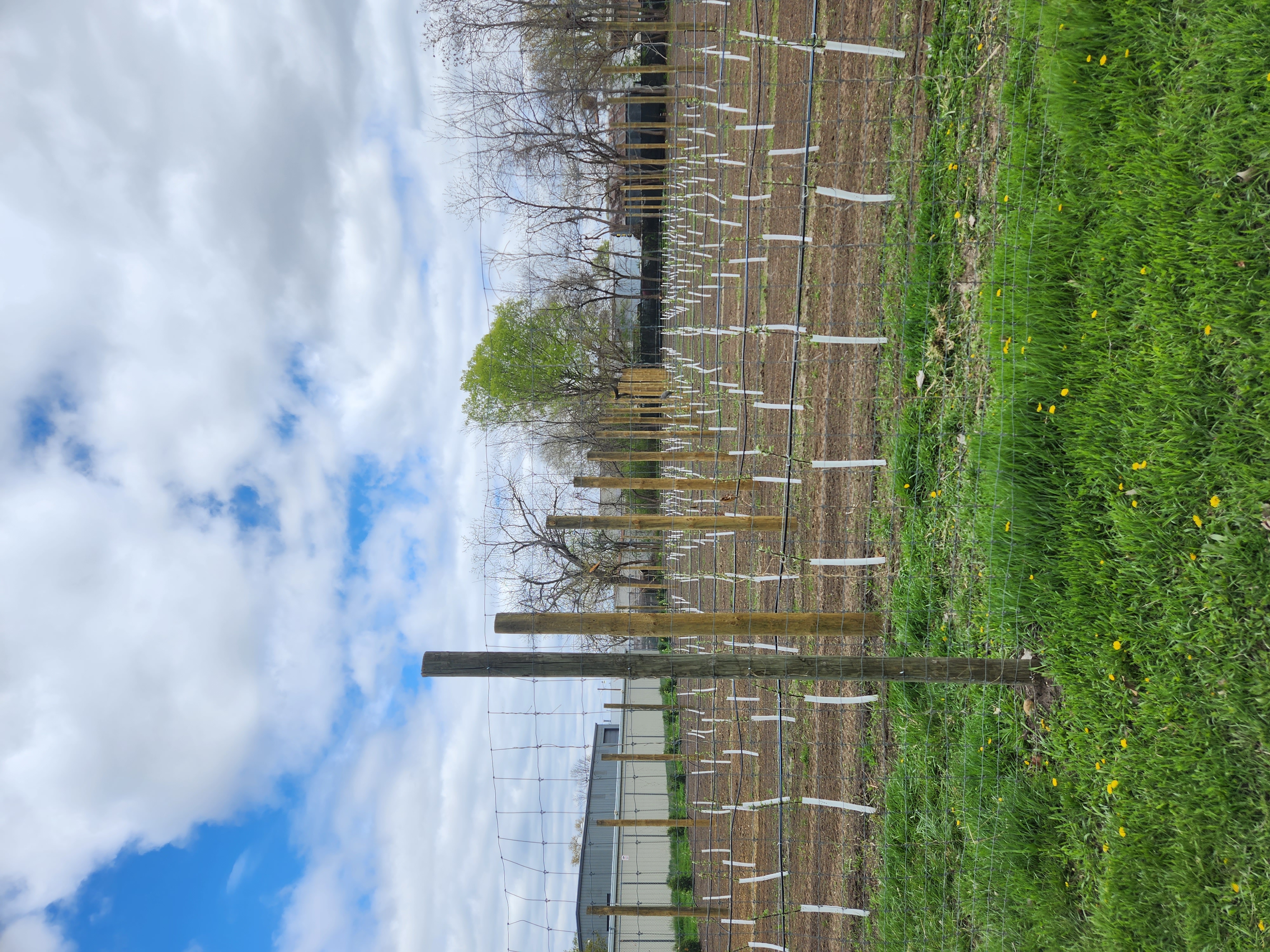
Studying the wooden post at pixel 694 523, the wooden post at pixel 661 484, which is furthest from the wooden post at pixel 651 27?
the wooden post at pixel 694 523

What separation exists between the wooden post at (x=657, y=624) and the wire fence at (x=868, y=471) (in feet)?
0.22

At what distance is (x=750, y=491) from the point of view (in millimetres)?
9352

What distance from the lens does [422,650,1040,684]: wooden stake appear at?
13.9ft

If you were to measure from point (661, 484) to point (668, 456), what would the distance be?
138cm

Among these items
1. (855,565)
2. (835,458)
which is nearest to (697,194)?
(835,458)

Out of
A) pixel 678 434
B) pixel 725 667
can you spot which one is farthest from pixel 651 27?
pixel 725 667

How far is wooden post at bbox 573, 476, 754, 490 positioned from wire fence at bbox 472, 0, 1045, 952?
19cm

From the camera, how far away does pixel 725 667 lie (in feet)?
14.2

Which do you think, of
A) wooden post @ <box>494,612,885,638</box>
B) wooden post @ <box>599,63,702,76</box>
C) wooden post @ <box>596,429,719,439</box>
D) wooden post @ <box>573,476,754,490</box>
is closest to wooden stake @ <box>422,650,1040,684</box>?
wooden post @ <box>494,612,885,638</box>

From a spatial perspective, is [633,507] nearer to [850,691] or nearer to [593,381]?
[593,381]

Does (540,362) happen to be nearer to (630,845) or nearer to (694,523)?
(630,845)

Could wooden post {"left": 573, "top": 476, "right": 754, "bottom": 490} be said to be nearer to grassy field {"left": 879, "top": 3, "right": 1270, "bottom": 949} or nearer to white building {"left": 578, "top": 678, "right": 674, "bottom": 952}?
grassy field {"left": 879, "top": 3, "right": 1270, "bottom": 949}

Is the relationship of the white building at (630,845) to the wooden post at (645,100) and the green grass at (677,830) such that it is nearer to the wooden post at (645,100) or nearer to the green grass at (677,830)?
the green grass at (677,830)

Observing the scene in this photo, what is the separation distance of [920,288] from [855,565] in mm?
2386
